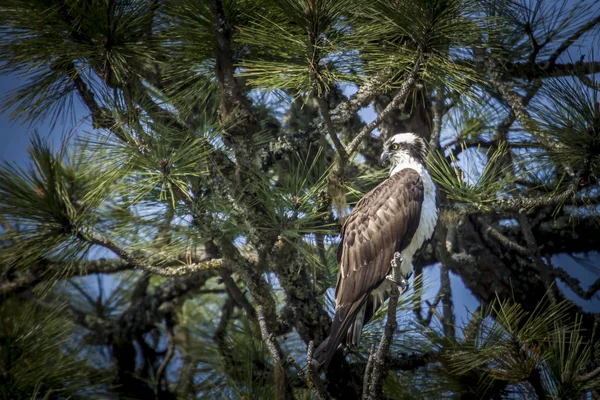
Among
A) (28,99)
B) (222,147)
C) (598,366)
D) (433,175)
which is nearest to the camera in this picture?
(598,366)

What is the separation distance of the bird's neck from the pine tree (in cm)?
21

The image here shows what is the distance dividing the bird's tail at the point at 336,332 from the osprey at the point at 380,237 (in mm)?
10

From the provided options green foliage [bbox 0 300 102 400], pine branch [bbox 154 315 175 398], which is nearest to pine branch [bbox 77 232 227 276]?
green foliage [bbox 0 300 102 400]

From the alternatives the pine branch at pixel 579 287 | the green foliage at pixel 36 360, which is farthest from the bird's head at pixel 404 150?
the green foliage at pixel 36 360

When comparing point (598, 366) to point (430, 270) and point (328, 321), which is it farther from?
point (430, 270)

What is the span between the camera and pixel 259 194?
3.25 metres

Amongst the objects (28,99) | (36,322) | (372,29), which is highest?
(372,29)

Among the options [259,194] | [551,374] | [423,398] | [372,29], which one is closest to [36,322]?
[259,194]

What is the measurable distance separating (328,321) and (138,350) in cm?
189

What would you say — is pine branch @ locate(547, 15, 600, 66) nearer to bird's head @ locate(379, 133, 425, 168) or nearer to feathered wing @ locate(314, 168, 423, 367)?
bird's head @ locate(379, 133, 425, 168)

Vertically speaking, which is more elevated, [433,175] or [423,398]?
[433,175]

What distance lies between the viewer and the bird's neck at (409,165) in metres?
3.60

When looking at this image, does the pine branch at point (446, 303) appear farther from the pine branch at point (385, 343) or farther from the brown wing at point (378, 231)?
the pine branch at point (385, 343)

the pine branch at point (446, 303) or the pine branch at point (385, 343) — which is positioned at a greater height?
the pine branch at point (446, 303)
